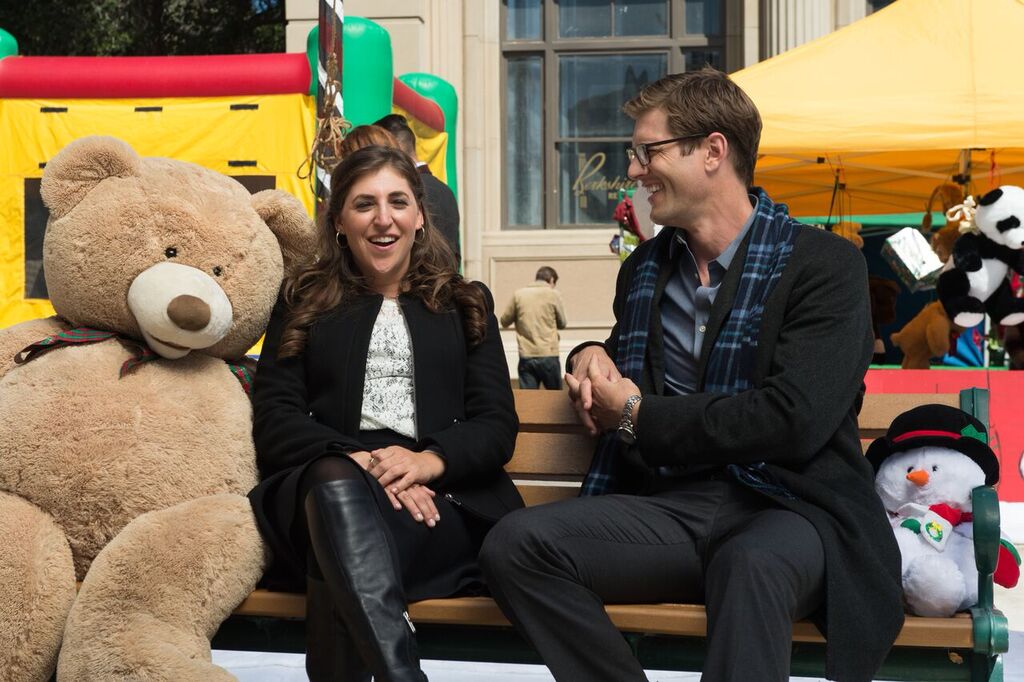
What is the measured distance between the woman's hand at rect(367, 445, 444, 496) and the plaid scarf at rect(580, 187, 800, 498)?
15.8 inches

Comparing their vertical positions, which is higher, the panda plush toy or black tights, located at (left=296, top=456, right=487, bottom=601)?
the panda plush toy

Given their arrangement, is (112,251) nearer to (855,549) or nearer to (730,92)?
(730,92)

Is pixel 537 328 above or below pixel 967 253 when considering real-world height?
below

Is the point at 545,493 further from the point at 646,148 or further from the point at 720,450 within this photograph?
the point at 646,148

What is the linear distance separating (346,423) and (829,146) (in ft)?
18.7

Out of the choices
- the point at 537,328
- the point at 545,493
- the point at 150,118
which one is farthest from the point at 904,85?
the point at 545,493

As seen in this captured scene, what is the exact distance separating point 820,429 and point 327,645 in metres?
1.24

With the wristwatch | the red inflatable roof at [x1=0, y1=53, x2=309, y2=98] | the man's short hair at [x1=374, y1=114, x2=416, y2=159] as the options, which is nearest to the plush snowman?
the wristwatch

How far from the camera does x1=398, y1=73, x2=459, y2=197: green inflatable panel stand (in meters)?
12.4

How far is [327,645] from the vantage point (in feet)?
9.72

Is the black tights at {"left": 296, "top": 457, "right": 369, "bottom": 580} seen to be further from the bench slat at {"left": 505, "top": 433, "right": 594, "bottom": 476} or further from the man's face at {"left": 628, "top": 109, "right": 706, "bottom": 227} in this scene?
the man's face at {"left": 628, "top": 109, "right": 706, "bottom": 227}

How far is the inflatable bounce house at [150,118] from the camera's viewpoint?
902 cm

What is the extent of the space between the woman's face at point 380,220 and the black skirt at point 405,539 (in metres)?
0.51

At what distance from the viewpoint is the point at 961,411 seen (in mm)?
3455
